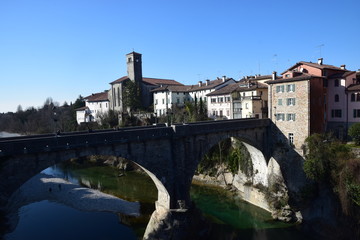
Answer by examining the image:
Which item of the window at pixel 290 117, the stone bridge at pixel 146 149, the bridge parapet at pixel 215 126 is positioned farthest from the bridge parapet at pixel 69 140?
the window at pixel 290 117

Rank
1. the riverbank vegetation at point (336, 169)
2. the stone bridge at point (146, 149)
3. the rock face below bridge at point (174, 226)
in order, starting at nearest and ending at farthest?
1. the stone bridge at point (146, 149)
2. the rock face below bridge at point (174, 226)
3. the riverbank vegetation at point (336, 169)

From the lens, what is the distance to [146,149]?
1948 cm

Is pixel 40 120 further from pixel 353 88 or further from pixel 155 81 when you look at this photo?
pixel 353 88

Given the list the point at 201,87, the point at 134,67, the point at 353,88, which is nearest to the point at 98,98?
the point at 134,67

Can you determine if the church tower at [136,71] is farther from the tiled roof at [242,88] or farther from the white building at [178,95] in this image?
the tiled roof at [242,88]

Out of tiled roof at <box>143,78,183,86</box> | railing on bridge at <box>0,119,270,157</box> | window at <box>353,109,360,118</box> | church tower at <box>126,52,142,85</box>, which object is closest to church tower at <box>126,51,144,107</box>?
church tower at <box>126,52,142,85</box>

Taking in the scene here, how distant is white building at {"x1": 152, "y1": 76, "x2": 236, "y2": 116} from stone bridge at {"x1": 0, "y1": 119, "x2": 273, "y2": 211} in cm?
2774

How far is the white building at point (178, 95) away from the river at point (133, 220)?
83.0 ft

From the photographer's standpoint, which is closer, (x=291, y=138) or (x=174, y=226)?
(x=174, y=226)

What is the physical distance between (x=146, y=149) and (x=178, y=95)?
4033cm

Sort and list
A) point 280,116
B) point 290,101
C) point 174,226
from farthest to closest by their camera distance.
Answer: point 280,116 → point 290,101 → point 174,226

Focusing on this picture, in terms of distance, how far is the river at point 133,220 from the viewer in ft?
79.0

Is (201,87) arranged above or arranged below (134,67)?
below

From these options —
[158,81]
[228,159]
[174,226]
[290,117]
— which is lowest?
[174,226]
